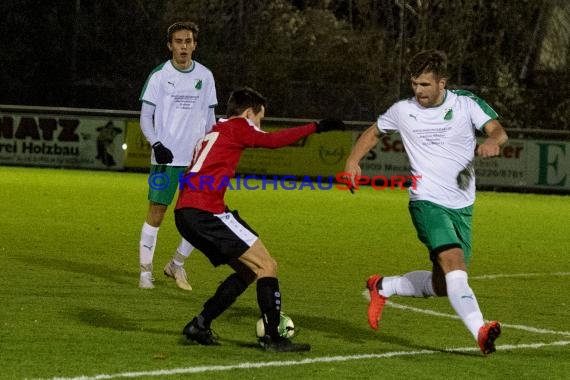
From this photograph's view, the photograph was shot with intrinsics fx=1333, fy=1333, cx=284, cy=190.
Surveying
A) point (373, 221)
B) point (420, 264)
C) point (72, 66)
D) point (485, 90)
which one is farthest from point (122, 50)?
point (420, 264)

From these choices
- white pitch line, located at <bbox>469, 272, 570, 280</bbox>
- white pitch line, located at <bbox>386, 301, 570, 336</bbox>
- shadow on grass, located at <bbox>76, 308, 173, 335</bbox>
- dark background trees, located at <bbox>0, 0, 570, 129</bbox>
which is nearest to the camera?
shadow on grass, located at <bbox>76, 308, 173, 335</bbox>

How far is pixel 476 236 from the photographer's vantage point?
17281mm

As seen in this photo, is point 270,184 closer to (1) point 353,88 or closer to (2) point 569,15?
(1) point 353,88

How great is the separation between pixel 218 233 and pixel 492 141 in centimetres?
177

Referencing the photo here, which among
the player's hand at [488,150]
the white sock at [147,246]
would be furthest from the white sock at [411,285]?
the white sock at [147,246]

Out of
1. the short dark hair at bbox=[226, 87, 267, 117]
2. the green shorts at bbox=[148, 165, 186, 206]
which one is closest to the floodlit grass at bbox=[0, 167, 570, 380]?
the green shorts at bbox=[148, 165, 186, 206]

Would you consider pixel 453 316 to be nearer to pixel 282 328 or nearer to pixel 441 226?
pixel 441 226

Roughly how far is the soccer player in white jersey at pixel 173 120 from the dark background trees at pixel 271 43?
21.5 metres

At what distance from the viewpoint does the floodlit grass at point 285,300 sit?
25.3 feet

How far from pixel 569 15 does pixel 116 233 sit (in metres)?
23.0

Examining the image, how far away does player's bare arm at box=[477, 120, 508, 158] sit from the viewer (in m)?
7.81

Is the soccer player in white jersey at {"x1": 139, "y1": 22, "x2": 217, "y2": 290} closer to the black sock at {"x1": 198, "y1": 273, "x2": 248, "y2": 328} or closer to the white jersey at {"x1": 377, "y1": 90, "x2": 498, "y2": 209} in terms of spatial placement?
the black sock at {"x1": 198, "y1": 273, "x2": 248, "y2": 328}

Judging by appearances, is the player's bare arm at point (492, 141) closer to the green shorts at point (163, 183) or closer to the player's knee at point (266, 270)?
the player's knee at point (266, 270)

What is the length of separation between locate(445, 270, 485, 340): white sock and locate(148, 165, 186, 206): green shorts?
3.66m
